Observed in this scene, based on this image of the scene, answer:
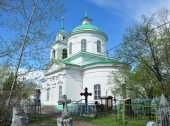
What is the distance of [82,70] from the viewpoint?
32.0 m

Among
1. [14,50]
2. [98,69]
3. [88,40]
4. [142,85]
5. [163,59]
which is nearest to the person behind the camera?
[14,50]

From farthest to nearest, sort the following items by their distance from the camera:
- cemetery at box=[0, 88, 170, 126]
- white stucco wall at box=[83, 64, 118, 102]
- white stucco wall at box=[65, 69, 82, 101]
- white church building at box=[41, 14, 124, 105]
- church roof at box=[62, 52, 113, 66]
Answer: church roof at box=[62, 52, 113, 66], white stucco wall at box=[65, 69, 82, 101], white church building at box=[41, 14, 124, 105], white stucco wall at box=[83, 64, 118, 102], cemetery at box=[0, 88, 170, 126]

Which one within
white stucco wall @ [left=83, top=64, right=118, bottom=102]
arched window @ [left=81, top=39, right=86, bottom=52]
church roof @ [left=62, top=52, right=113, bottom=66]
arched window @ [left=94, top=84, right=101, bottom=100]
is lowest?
arched window @ [left=94, top=84, right=101, bottom=100]

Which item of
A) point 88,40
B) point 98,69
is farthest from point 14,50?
point 88,40

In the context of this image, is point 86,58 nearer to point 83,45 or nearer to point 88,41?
point 83,45

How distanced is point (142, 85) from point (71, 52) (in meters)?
17.5

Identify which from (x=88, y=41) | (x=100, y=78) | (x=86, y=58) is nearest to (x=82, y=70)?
(x=86, y=58)

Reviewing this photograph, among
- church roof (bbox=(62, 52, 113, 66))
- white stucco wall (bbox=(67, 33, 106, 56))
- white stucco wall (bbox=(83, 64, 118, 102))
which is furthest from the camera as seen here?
white stucco wall (bbox=(67, 33, 106, 56))

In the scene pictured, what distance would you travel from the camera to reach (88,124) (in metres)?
15.1

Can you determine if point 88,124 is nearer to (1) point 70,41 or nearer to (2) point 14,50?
(2) point 14,50

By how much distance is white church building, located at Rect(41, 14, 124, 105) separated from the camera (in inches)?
1159

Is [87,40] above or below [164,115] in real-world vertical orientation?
above

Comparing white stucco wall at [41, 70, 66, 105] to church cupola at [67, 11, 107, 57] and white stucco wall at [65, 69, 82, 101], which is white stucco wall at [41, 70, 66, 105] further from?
church cupola at [67, 11, 107, 57]

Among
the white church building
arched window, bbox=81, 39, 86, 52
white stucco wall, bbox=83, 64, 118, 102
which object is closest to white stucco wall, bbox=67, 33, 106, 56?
the white church building
